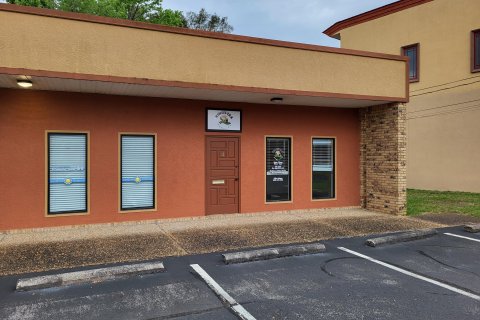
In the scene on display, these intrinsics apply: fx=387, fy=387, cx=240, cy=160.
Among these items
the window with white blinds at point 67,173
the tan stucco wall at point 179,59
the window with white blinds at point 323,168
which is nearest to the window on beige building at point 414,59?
the tan stucco wall at point 179,59

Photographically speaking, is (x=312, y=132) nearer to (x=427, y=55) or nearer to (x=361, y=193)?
(x=361, y=193)

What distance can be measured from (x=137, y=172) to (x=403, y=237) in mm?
6547

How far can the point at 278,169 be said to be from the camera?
11.7 metres

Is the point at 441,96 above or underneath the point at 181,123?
above

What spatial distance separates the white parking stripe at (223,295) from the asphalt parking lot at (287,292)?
0.21ft

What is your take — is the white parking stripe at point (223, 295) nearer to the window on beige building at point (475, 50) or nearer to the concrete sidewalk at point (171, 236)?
the concrete sidewalk at point (171, 236)

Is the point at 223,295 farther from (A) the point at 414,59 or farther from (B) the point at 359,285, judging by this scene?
(A) the point at 414,59

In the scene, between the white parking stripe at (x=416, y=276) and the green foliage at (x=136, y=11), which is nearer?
the white parking stripe at (x=416, y=276)

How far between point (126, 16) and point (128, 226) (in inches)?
1039

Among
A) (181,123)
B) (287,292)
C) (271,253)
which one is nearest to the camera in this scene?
(287,292)

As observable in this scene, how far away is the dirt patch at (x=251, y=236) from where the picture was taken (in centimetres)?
777

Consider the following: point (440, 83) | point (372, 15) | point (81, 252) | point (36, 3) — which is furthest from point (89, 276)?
point (36, 3)

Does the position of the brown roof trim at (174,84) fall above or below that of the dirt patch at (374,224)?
above

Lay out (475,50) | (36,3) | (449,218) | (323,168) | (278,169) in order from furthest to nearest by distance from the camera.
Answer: (36,3)
(475,50)
(323,168)
(278,169)
(449,218)
